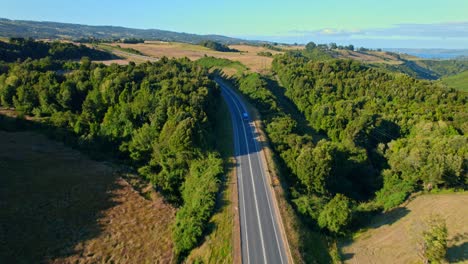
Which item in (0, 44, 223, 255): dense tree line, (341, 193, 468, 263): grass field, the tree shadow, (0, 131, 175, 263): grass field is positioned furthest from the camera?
(0, 44, 223, 255): dense tree line

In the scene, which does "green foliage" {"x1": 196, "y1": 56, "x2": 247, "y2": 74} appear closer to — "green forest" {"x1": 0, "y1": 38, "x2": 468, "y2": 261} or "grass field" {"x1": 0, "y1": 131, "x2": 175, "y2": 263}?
"green forest" {"x1": 0, "y1": 38, "x2": 468, "y2": 261}

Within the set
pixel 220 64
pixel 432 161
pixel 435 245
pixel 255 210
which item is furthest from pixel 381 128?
pixel 220 64

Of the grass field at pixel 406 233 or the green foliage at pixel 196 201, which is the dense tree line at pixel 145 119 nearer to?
the green foliage at pixel 196 201

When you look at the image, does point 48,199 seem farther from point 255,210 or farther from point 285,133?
point 285,133

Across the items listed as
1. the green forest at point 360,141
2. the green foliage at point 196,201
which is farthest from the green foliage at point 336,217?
the green foliage at point 196,201

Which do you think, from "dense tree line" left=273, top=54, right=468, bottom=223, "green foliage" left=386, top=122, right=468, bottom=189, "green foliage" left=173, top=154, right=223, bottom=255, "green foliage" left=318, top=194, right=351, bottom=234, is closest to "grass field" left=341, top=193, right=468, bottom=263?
"green foliage" left=318, top=194, right=351, bottom=234

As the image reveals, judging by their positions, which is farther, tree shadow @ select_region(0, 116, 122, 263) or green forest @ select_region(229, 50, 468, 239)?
green forest @ select_region(229, 50, 468, 239)

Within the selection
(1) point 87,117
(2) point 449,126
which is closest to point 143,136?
(1) point 87,117

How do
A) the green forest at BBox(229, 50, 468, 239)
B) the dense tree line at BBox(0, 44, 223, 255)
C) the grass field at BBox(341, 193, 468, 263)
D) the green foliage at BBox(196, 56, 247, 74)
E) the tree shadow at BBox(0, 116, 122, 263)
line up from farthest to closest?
the green foliage at BBox(196, 56, 247, 74) < the dense tree line at BBox(0, 44, 223, 255) < the green forest at BBox(229, 50, 468, 239) < the tree shadow at BBox(0, 116, 122, 263) < the grass field at BBox(341, 193, 468, 263)
